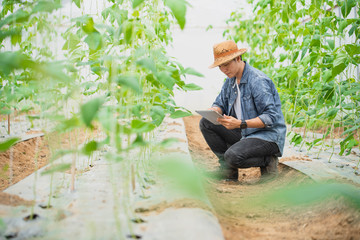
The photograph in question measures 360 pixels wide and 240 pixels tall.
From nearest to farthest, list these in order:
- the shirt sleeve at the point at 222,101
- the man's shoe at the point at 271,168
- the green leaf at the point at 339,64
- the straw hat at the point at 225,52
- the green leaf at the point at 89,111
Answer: the green leaf at the point at 89,111, the green leaf at the point at 339,64, the straw hat at the point at 225,52, the man's shoe at the point at 271,168, the shirt sleeve at the point at 222,101

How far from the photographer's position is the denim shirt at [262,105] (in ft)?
7.11

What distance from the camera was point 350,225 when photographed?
1306 mm

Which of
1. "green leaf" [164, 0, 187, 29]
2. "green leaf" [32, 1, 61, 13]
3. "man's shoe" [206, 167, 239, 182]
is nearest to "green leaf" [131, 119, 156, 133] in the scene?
"green leaf" [164, 0, 187, 29]

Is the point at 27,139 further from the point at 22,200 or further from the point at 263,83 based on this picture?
the point at 263,83

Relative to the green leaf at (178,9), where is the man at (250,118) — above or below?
below

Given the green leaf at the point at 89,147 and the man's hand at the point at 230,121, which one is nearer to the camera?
the green leaf at the point at 89,147

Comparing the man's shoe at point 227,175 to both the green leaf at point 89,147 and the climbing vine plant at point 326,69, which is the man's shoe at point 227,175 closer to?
the climbing vine plant at point 326,69

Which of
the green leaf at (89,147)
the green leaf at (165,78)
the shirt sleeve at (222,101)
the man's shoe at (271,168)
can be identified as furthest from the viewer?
the shirt sleeve at (222,101)

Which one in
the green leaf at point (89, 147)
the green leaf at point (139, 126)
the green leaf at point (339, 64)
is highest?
the green leaf at point (339, 64)

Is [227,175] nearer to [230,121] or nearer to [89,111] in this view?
[230,121]

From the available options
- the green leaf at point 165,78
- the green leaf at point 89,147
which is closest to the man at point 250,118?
the green leaf at point 165,78

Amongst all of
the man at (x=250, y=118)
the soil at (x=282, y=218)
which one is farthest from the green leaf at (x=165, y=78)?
the man at (x=250, y=118)

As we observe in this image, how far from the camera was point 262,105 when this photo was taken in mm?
2193

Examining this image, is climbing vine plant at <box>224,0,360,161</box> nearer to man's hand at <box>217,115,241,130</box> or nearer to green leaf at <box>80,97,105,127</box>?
man's hand at <box>217,115,241,130</box>
